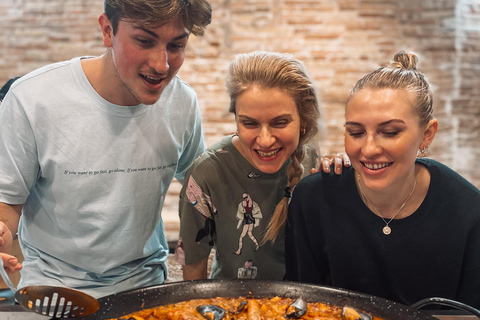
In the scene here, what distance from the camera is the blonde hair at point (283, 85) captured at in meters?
2.15

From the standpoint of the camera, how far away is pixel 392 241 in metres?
2.06

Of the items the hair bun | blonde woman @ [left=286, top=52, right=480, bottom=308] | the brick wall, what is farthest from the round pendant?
the brick wall

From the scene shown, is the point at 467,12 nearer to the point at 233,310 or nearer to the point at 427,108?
the point at 427,108

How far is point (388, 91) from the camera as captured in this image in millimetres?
1940

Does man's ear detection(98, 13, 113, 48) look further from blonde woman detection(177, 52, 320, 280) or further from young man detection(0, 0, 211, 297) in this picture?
blonde woman detection(177, 52, 320, 280)

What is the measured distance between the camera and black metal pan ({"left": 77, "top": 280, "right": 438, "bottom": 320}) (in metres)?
1.68

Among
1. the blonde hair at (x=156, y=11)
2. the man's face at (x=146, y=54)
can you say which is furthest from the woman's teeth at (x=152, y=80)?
the blonde hair at (x=156, y=11)

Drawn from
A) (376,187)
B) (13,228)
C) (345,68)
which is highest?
(345,68)

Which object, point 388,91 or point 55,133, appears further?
point 55,133

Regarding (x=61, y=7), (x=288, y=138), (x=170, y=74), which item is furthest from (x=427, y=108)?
(x=61, y=7)

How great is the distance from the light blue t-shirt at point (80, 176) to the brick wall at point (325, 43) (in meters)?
3.28

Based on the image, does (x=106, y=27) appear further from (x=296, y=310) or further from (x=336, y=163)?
(x=296, y=310)

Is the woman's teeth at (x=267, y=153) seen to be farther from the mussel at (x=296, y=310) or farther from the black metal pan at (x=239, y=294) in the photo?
the mussel at (x=296, y=310)

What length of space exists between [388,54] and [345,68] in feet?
1.69
